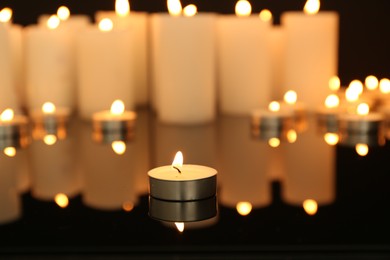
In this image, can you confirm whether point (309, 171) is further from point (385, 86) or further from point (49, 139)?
point (385, 86)

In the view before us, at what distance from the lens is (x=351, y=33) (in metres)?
2.42

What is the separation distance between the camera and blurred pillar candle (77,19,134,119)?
169 cm

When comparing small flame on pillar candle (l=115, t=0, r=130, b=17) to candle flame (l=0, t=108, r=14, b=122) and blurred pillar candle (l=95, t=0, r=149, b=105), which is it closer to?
blurred pillar candle (l=95, t=0, r=149, b=105)

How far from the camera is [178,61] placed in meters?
1.58

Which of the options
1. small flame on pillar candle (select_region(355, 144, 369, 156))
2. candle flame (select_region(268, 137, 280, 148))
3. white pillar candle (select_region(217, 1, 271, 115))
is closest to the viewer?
small flame on pillar candle (select_region(355, 144, 369, 156))

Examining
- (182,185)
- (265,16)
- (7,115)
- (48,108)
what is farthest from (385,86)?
(182,185)

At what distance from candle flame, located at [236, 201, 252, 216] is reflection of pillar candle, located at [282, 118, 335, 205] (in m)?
0.06

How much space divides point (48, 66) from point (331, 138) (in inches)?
32.1

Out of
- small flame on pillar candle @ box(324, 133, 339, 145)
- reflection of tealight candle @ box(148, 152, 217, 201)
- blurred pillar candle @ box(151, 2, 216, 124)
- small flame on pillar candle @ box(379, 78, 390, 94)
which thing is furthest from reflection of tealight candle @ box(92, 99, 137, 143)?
small flame on pillar candle @ box(379, 78, 390, 94)

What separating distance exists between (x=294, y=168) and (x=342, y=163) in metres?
0.09

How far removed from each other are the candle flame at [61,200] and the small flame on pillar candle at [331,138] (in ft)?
2.15

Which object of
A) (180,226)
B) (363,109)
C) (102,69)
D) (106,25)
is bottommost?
(180,226)

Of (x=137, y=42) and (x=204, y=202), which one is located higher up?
(x=137, y=42)

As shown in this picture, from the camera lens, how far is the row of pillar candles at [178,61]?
5.23 feet
